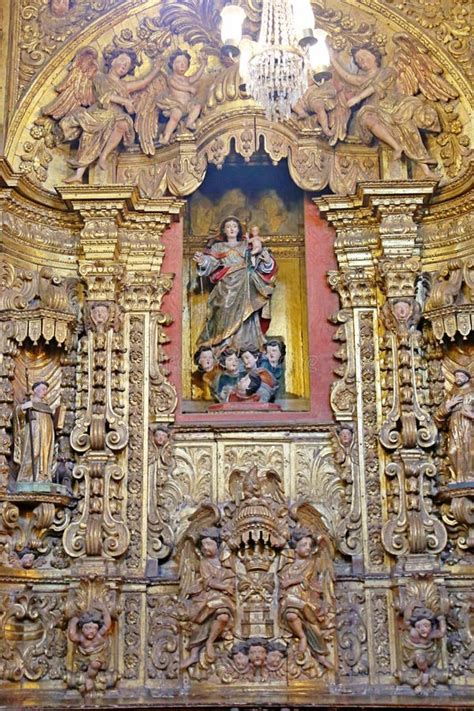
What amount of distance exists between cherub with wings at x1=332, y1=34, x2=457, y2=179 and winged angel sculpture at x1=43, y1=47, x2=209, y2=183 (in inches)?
69.3

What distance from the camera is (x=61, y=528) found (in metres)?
10.1

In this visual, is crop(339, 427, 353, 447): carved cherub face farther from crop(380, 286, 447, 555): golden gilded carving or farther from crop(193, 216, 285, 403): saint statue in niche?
crop(193, 216, 285, 403): saint statue in niche

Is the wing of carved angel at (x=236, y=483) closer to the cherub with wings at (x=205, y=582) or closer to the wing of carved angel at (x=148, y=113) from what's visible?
the cherub with wings at (x=205, y=582)

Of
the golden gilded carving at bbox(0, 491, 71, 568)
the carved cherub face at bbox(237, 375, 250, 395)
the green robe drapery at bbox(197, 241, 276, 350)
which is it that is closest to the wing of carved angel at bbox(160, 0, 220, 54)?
the green robe drapery at bbox(197, 241, 276, 350)

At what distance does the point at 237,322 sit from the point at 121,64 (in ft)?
10.4

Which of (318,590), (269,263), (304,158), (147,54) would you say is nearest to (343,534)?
(318,590)

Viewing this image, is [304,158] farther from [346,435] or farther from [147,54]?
[346,435]

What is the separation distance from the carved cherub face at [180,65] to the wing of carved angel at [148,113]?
19 centimetres

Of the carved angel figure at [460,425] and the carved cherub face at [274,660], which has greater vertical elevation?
the carved angel figure at [460,425]

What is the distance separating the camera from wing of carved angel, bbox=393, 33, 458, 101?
11.2 metres

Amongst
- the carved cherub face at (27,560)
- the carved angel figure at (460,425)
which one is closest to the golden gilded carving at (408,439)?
the carved angel figure at (460,425)

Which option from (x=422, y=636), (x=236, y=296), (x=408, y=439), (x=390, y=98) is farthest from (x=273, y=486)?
(x=390, y=98)

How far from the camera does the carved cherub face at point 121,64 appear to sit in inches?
451

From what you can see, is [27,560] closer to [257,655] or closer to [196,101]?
[257,655]
